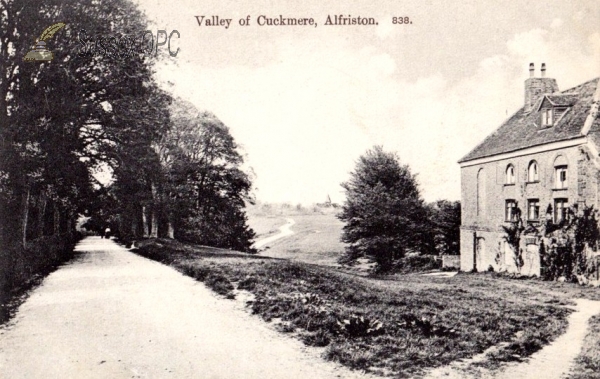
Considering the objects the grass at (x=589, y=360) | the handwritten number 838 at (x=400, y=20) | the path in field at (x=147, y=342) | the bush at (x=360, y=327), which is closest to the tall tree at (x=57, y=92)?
the path in field at (x=147, y=342)

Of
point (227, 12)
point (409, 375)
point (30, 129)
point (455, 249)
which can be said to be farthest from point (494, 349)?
point (455, 249)

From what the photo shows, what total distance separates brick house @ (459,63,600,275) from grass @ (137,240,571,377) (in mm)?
5332

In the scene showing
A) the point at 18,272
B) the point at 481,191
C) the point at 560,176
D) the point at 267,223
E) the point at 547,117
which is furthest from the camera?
the point at 267,223

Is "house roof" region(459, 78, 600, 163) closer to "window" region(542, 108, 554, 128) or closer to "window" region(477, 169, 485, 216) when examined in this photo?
"window" region(542, 108, 554, 128)

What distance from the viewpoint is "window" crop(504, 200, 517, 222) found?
18.5 meters

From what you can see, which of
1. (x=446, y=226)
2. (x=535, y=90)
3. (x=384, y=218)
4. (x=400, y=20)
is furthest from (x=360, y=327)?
(x=446, y=226)

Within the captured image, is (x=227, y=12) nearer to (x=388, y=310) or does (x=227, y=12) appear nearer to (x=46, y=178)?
(x=388, y=310)

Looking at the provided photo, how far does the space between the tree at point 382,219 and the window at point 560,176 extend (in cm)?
662

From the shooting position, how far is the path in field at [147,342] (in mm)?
5578

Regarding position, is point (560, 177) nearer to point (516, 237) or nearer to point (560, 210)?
point (560, 210)

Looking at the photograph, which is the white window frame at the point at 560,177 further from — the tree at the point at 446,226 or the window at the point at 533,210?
the tree at the point at 446,226

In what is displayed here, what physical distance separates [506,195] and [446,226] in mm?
9068

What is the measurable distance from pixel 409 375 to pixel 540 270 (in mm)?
13800

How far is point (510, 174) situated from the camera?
737 inches
